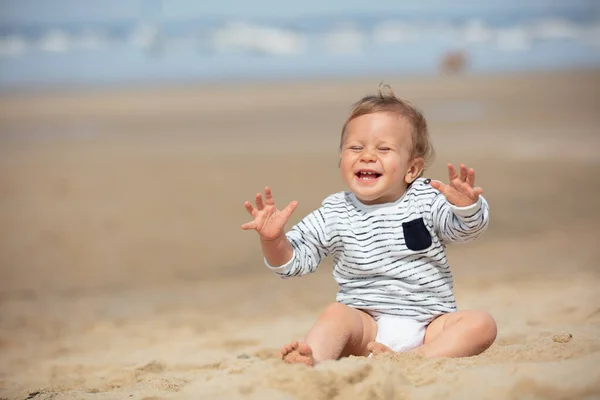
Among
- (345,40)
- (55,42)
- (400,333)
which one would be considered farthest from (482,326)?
(55,42)

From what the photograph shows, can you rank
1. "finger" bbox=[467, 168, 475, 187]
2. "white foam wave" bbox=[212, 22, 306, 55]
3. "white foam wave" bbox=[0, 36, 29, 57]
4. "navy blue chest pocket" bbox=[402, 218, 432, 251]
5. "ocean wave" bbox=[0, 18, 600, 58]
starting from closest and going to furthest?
"finger" bbox=[467, 168, 475, 187] < "navy blue chest pocket" bbox=[402, 218, 432, 251] < "white foam wave" bbox=[0, 36, 29, 57] < "ocean wave" bbox=[0, 18, 600, 58] < "white foam wave" bbox=[212, 22, 306, 55]

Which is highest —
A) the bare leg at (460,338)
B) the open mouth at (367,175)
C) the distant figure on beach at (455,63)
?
the distant figure on beach at (455,63)

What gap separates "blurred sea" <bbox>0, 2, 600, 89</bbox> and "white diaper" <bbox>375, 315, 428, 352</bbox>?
21.4 metres

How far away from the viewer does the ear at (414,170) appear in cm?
381


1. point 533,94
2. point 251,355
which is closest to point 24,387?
point 251,355

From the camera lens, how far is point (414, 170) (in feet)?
12.6

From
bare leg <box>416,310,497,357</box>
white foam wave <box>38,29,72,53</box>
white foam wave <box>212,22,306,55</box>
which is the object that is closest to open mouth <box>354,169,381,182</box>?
bare leg <box>416,310,497,357</box>

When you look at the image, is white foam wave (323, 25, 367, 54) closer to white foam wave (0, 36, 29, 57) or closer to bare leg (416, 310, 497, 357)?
white foam wave (0, 36, 29, 57)

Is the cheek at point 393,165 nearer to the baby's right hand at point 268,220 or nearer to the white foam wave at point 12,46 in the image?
the baby's right hand at point 268,220

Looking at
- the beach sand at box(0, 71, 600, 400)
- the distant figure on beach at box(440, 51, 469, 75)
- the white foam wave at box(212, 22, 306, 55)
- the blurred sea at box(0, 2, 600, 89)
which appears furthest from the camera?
the white foam wave at box(212, 22, 306, 55)

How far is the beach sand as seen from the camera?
10.8 ft

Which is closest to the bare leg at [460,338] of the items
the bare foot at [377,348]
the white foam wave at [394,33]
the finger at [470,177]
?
the bare foot at [377,348]

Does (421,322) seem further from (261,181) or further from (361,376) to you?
(261,181)

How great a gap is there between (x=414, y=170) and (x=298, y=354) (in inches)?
40.2
